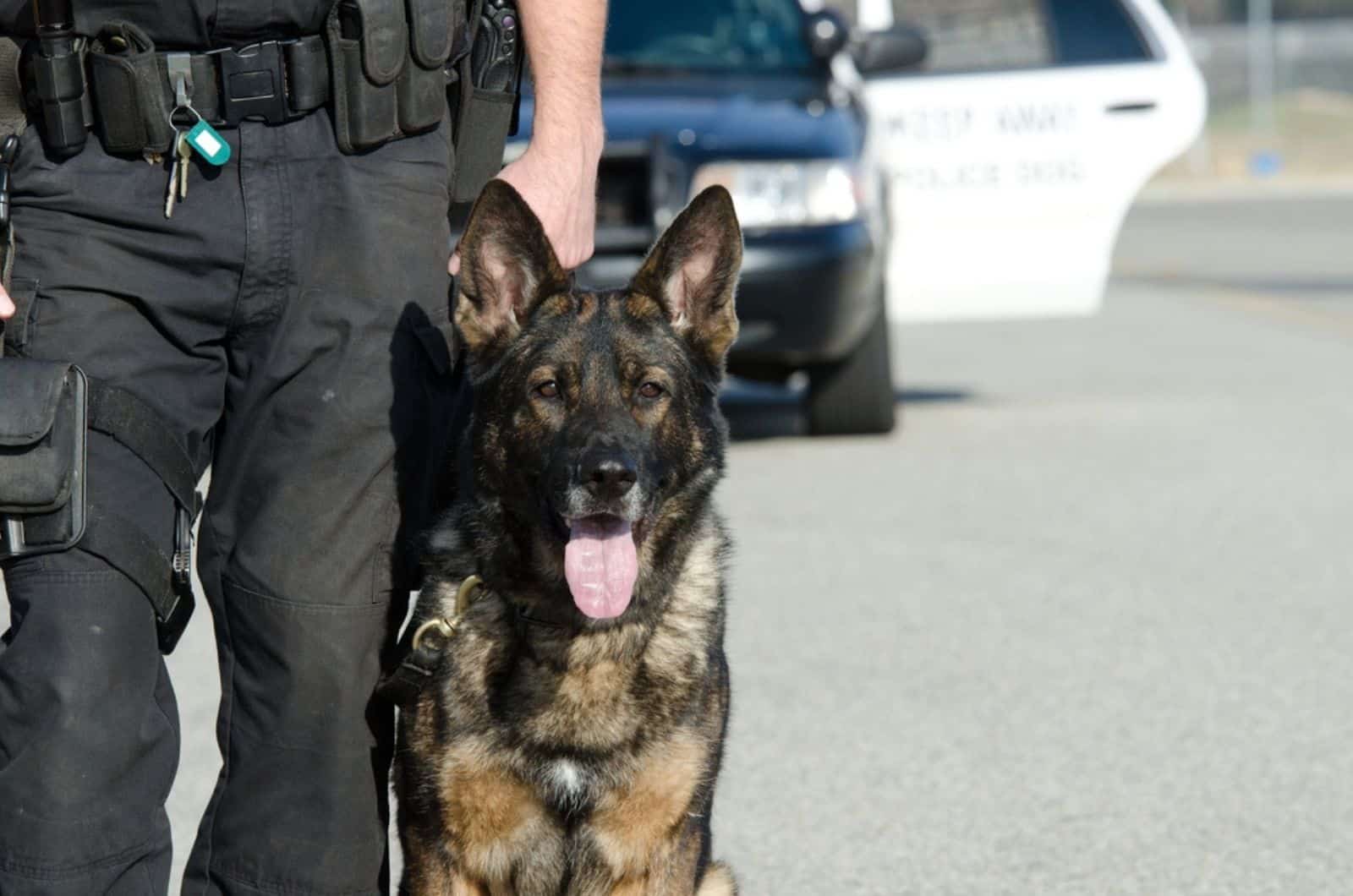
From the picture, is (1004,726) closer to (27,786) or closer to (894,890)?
(894,890)

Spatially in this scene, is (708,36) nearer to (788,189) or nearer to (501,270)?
(788,189)

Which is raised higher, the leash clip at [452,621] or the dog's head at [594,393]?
the dog's head at [594,393]

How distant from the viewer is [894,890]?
429cm

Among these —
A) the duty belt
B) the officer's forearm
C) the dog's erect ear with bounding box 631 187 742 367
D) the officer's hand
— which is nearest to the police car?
the dog's erect ear with bounding box 631 187 742 367

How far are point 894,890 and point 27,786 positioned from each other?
1829 mm

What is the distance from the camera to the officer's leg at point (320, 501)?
3303 mm

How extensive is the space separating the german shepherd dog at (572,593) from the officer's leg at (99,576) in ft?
1.53

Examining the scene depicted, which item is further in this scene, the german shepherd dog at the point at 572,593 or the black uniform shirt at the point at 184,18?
the german shepherd dog at the point at 572,593

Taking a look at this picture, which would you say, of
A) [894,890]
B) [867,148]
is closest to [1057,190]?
[867,148]

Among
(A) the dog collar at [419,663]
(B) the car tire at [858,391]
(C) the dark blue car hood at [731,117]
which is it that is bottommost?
(B) the car tire at [858,391]

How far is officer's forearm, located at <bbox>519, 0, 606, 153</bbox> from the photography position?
353 cm

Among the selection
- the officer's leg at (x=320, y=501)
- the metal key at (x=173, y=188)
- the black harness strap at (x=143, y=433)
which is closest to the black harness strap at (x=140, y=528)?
the black harness strap at (x=143, y=433)

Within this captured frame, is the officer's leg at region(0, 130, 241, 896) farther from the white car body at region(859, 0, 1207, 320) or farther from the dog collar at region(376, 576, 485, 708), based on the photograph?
the white car body at region(859, 0, 1207, 320)

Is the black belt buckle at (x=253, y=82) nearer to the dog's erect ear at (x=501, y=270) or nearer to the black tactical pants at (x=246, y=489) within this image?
the black tactical pants at (x=246, y=489)
